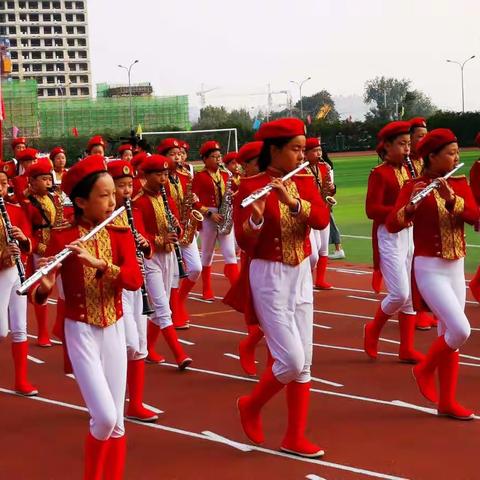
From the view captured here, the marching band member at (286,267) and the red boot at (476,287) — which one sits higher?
the marching band member at (286,267)

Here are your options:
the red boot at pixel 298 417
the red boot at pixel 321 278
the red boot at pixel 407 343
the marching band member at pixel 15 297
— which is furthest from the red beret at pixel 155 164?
the red boot at pixel 321 278

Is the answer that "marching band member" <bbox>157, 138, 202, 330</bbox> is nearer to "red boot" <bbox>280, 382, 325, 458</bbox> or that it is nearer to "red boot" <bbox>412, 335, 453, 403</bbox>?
"red boot" <bbox>412, 335, 453, 403</bbox>

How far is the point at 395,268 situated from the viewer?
10.2 m

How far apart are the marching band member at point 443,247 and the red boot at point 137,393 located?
2410 millimetres

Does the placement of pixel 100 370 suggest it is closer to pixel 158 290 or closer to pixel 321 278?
pixel 158 290

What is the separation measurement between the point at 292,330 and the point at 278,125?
1479 mm

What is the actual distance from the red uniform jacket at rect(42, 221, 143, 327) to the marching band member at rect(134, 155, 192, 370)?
11.7 ft

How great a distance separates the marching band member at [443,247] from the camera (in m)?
7.87

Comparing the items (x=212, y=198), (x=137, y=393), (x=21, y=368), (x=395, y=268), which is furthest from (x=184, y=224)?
(x=137, y=393)

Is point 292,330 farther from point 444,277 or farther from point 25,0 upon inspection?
point 25,0

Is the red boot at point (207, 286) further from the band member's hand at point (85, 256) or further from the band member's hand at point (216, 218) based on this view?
the band member's hand at point (85, 256)

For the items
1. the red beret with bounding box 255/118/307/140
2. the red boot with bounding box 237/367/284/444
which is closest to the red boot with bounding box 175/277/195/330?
the red boot with bounding box 237/367/284/444

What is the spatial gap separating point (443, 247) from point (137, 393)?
286 cm

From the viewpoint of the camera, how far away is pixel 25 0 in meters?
188
